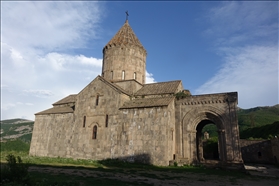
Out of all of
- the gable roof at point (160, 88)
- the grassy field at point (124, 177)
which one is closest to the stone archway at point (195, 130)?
the gable roof at point (160, 88)

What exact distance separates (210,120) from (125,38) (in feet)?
35.9

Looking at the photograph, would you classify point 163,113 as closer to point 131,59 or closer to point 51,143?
point 131,59

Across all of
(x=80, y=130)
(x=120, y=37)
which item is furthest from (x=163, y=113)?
(x=120, y=37)

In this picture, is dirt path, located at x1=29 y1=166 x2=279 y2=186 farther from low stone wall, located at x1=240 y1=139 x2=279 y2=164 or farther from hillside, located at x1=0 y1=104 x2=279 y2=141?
hillside, located at x1=0 y1=104 x2=279 y2=141

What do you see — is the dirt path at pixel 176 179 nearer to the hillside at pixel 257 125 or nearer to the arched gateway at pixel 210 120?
the arched gateway at pixel 210 120

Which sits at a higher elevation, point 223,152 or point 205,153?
point 223,152

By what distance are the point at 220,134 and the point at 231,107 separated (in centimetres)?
199

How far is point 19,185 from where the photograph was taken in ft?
18.4

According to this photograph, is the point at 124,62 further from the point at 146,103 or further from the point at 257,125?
the point at 257,125

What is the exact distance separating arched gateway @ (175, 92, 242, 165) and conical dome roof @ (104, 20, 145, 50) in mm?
7731

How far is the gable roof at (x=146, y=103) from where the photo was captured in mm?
14011

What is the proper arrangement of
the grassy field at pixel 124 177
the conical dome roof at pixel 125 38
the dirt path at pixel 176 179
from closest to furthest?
the grassy field at pixel 124 177
the dirt path at pixel 176 179
the conical dome roof at pixel 125 38

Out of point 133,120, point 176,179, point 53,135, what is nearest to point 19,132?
point 53,135

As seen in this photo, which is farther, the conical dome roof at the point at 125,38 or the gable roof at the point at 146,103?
the conical dome roof at the point at 125,38
